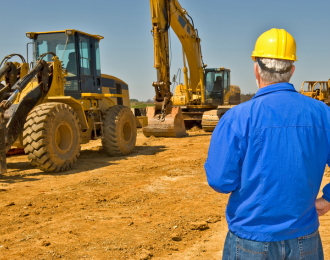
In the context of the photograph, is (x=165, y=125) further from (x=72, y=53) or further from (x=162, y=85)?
(x=72, y=53)

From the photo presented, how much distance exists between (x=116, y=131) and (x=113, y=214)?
483 centimetres

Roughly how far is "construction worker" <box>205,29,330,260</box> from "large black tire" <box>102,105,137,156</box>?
7703 mm

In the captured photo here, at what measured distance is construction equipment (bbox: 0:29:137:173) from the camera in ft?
22.5

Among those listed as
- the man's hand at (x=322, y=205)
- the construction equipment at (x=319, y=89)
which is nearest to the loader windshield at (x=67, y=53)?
the man's hand at (x=322, y=205)

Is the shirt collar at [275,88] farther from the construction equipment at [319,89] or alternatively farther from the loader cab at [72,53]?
the construction equipment at [319,89]

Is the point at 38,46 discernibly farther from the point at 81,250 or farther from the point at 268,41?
the point at 268,41

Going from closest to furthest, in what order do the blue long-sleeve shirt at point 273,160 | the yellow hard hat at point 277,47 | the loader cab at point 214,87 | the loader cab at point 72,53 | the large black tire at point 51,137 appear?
the blue long-sleeve shirt at point 273,160, the yellow hard hat at point 277,47, the large black tire at point 51,137, the loader cab at point 72,53, the loader cab at point 214,87

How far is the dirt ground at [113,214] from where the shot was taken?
3.56m

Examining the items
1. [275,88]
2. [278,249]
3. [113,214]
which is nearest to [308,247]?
[278,249]

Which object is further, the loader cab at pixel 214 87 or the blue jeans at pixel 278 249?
the loader cab at pixel 214 87

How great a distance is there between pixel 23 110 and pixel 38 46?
9.07 feet

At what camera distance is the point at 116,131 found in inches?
367

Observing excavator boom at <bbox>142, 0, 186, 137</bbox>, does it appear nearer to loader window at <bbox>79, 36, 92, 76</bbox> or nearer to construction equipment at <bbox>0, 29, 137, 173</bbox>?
construction equipment at <bbox>0, 29, 137, 173</bbox>

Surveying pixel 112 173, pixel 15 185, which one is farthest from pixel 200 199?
pixel 15 185
